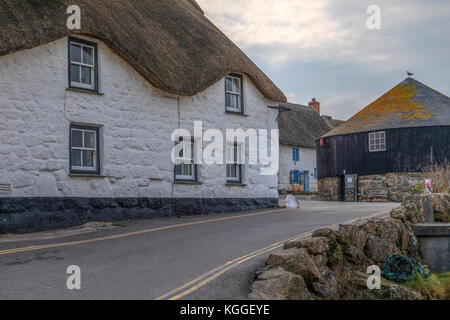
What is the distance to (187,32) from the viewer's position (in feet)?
61.0

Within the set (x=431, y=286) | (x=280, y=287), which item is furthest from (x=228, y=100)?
(x=280, y=287)

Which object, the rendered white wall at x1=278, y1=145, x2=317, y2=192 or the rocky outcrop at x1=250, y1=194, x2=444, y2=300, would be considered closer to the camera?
the rocky outcrop at x1=250, y1=194, x2=444, y2=300

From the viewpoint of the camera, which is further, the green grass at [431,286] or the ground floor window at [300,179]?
the ground floor window at [300,179]

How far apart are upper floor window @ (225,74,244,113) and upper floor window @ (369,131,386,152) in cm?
1626

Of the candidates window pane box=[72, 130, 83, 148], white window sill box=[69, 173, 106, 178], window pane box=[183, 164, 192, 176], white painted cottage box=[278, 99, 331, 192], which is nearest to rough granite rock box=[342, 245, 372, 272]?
white window sill box=[69, 173, 106, 178]

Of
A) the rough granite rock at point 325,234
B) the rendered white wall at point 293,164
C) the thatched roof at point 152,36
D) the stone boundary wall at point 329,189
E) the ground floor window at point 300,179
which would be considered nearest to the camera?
the rough granite rock at point 325,234

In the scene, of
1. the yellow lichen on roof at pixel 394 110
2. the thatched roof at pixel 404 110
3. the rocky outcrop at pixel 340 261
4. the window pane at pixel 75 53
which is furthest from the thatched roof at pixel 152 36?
the yellow lichen on roof at pixel 394 110

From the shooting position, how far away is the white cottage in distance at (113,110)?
42.0 feet

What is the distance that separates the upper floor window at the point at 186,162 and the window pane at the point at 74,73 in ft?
13.8

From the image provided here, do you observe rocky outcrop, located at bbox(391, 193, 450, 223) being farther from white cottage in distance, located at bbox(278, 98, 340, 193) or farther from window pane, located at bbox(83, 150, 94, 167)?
white cottage in distance, located at bbox(278, 98, 340, 193)

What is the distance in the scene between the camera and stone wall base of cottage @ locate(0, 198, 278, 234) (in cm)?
1245

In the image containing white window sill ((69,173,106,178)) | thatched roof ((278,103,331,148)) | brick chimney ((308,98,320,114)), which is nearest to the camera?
white window sill ((69,173,106,178))

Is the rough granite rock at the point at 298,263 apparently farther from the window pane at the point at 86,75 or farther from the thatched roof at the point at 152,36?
the window pane at the point at 86,75
